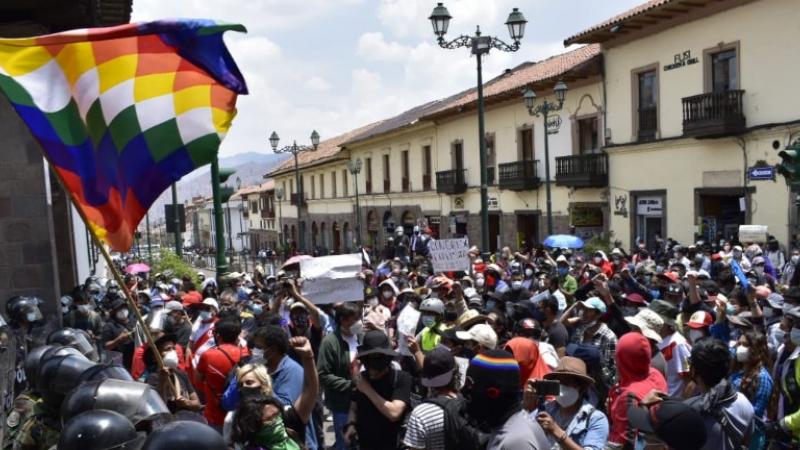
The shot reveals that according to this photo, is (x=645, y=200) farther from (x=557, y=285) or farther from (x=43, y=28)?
(x=43, y=28)

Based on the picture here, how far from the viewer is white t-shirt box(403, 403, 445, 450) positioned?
347 cm

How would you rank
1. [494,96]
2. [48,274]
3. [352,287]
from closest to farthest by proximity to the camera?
[352,287]
[48,274]
[494,96]

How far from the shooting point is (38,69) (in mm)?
4523

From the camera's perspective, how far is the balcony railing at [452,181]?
3288 cm

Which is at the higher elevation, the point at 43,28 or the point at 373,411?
the point at 43,28

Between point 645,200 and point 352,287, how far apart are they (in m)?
16.2

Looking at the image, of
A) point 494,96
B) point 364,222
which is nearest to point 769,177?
point 494,96

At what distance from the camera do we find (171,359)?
540 centimetres

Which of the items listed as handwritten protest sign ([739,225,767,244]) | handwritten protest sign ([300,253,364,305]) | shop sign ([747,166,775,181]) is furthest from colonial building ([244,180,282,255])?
handwritten protest sign ([300,253,364,305])

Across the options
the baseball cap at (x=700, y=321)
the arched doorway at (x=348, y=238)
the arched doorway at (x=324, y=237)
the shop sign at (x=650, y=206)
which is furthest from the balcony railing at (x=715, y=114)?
the arched doorway at (x=324, y=237)

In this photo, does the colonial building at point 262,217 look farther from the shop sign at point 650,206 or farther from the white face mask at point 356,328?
the white face mask at point 356,328

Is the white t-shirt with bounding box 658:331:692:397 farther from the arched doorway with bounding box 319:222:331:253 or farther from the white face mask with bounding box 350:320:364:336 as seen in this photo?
the arched doorway with bounding box 319:222:331:253

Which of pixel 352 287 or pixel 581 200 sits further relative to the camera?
pixel 581 200

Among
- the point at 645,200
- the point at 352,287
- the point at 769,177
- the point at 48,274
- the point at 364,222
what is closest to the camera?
the point at 352,287
